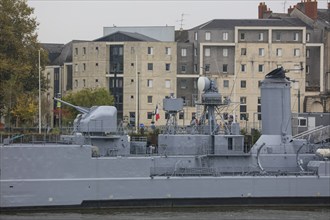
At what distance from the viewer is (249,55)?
64.6 metres

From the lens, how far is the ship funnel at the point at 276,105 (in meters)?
38.7

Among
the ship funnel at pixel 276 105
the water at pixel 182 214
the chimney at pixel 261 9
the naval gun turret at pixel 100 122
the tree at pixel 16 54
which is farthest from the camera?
the chimney at pixel 261 9

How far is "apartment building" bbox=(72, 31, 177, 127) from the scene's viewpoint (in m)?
63.5

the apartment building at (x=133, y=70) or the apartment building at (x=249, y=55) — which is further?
the apartment building at (x=249, y=55)

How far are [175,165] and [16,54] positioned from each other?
23.1 meters

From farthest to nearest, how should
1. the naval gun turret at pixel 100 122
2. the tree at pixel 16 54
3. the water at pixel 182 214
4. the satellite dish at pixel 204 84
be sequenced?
the tree at pixel 16 54 → the satellite dish at pixel 204 84 → the naval gun turret at pixel 100 122 → the water at pixel 182 214

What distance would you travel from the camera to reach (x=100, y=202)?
1356 inches

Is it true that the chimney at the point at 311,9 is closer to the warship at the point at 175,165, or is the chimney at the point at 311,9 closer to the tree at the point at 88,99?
the tree at the point at 88,99

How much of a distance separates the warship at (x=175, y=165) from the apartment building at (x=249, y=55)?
84.0ft

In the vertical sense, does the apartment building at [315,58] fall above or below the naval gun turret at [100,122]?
above

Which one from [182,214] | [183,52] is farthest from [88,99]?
[182,214]

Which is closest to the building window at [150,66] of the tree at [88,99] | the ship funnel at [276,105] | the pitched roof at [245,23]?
the tree at [88,99]

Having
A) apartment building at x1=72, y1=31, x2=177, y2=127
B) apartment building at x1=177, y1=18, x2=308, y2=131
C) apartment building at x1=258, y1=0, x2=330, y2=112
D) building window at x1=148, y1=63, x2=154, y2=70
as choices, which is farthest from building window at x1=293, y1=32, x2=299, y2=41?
building window at x1=148, y1=63, x2=154, y2=70

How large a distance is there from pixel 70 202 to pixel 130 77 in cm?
3059
